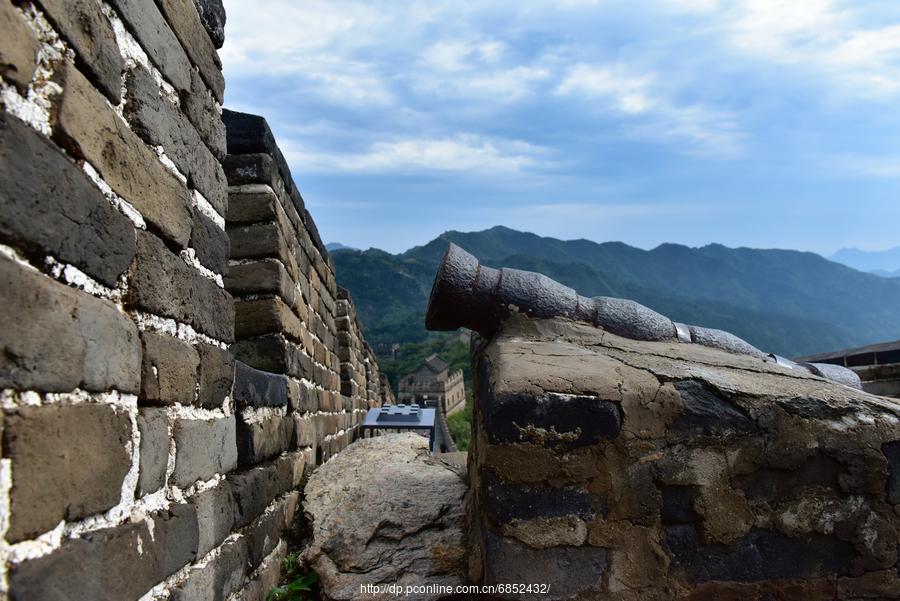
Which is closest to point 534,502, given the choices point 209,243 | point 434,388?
point 209,243

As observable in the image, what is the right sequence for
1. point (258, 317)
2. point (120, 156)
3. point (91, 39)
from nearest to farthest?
point (91, 39) → point (120, 156) → point (258, 317)

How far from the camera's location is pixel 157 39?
181 cm

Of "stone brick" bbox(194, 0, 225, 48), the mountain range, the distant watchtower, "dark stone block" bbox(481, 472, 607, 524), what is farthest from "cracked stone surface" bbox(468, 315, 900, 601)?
the mountain range

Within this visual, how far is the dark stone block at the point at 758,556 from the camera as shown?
8.72ft

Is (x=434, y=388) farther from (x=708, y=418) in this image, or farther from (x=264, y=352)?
(x=708, y=418)

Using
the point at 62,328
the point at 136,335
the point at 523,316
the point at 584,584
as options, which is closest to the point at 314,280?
the point at 523,316

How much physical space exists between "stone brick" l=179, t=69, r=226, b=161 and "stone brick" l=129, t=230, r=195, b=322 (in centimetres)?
51

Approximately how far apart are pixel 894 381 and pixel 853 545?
4280 millimetres

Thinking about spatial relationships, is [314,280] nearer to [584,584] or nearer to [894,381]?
[584,584]

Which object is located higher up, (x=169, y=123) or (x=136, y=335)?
(x=169, y=123)

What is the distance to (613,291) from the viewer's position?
5069 inches

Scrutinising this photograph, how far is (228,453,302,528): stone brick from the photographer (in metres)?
2.50

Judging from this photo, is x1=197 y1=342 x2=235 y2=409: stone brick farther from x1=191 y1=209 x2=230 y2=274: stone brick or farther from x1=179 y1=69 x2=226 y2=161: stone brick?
x1=179 y1=69 x2=226 y2=161: stone brick

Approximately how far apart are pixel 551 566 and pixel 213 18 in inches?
93.7
